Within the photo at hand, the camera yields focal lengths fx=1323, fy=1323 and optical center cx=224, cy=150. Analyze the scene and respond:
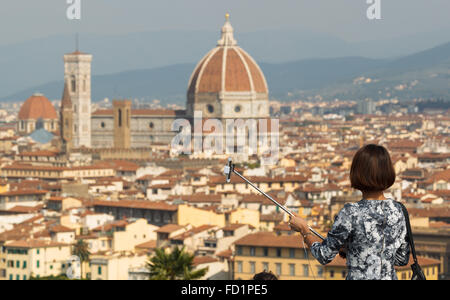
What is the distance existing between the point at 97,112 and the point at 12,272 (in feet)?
244

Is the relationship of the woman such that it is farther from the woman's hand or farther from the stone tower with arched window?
the stone tower with arched window

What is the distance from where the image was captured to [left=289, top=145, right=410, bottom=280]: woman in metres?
4.07

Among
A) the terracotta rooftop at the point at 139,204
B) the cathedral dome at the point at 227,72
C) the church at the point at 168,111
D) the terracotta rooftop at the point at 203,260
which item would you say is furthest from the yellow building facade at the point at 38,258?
the cathedral dome at the point at 227,72

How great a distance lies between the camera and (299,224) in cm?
437

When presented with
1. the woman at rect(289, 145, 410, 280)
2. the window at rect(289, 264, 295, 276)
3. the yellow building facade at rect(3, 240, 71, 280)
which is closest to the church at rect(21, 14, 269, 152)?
the yellow building facade at rect(3, 240, 71, 280)

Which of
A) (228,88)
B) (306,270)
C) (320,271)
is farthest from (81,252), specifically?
(228,88)

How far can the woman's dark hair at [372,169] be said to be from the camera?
4.05 metres

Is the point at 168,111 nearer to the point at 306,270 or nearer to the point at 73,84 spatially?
the point at 73,84

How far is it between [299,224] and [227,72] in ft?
342

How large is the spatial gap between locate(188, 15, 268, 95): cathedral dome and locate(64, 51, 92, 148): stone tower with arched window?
884cm

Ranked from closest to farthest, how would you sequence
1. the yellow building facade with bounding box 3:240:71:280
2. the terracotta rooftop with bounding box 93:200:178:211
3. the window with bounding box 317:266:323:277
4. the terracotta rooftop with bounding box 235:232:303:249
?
1. the window with bounding box 317:266:323:277
2. the terracotta rooftop with bounding box 235:232:303:249
3. the yellow building facade with bounding box 3:240:71:280
4. the terracotta rooftop with bounding box 93:200:178:211

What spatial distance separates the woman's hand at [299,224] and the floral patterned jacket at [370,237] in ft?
0.67

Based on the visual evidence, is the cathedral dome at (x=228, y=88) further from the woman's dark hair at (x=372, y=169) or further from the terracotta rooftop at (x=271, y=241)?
the woman's dark hair at (x=372, y=169)
